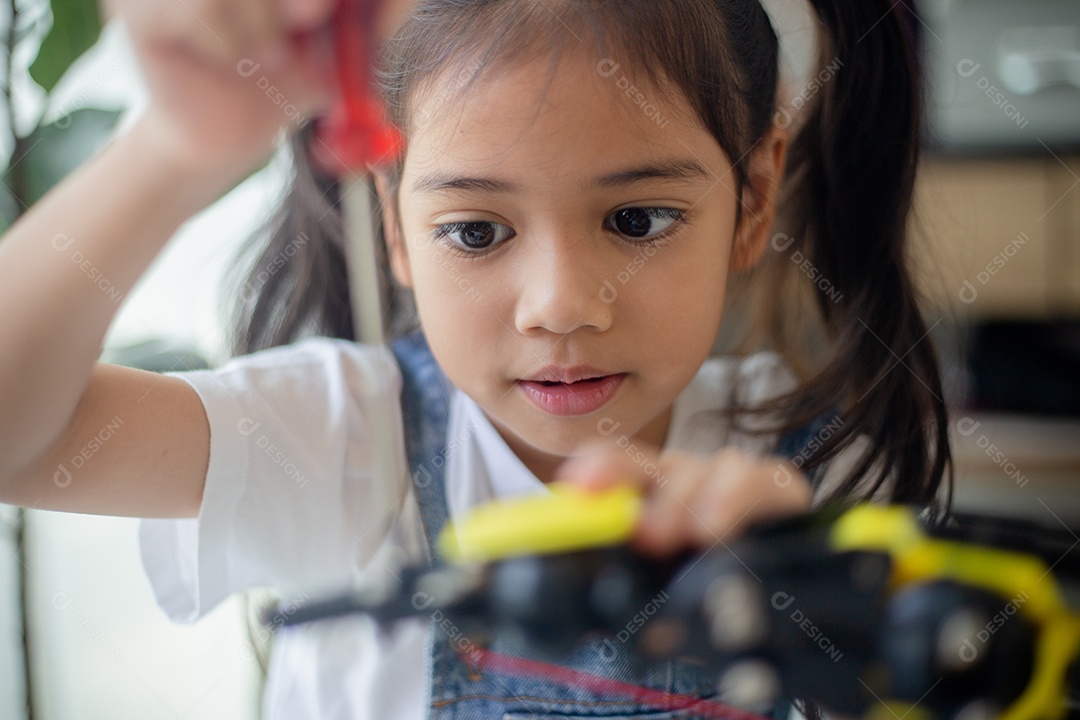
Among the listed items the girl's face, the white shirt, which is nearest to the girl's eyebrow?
the girl's face

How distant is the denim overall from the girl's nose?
13cm

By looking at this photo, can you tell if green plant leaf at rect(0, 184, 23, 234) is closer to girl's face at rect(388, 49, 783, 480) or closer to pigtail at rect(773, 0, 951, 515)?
girl's face at rect(388, 49, 783, 480)

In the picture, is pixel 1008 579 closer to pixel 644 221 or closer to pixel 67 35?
pixel 644 221

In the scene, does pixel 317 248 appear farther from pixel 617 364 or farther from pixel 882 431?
pixel 882 431

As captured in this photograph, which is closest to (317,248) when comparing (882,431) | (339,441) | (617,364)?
(339,441)

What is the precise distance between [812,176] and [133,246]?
0.35 m

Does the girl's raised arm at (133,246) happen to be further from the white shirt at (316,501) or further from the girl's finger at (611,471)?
the girl's finger at (611,471)

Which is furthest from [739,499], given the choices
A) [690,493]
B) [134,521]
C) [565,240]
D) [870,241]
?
[134,521]

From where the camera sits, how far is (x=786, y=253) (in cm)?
55

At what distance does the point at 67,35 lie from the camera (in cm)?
44

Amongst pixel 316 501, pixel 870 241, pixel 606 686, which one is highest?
pixel 870 241

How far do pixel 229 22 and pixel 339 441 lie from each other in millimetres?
289

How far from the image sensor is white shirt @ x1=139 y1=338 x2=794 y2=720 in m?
0.48

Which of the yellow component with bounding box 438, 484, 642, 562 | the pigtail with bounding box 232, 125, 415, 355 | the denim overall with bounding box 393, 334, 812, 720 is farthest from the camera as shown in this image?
the pigtail with bounding box 232, 125, 415, 355
